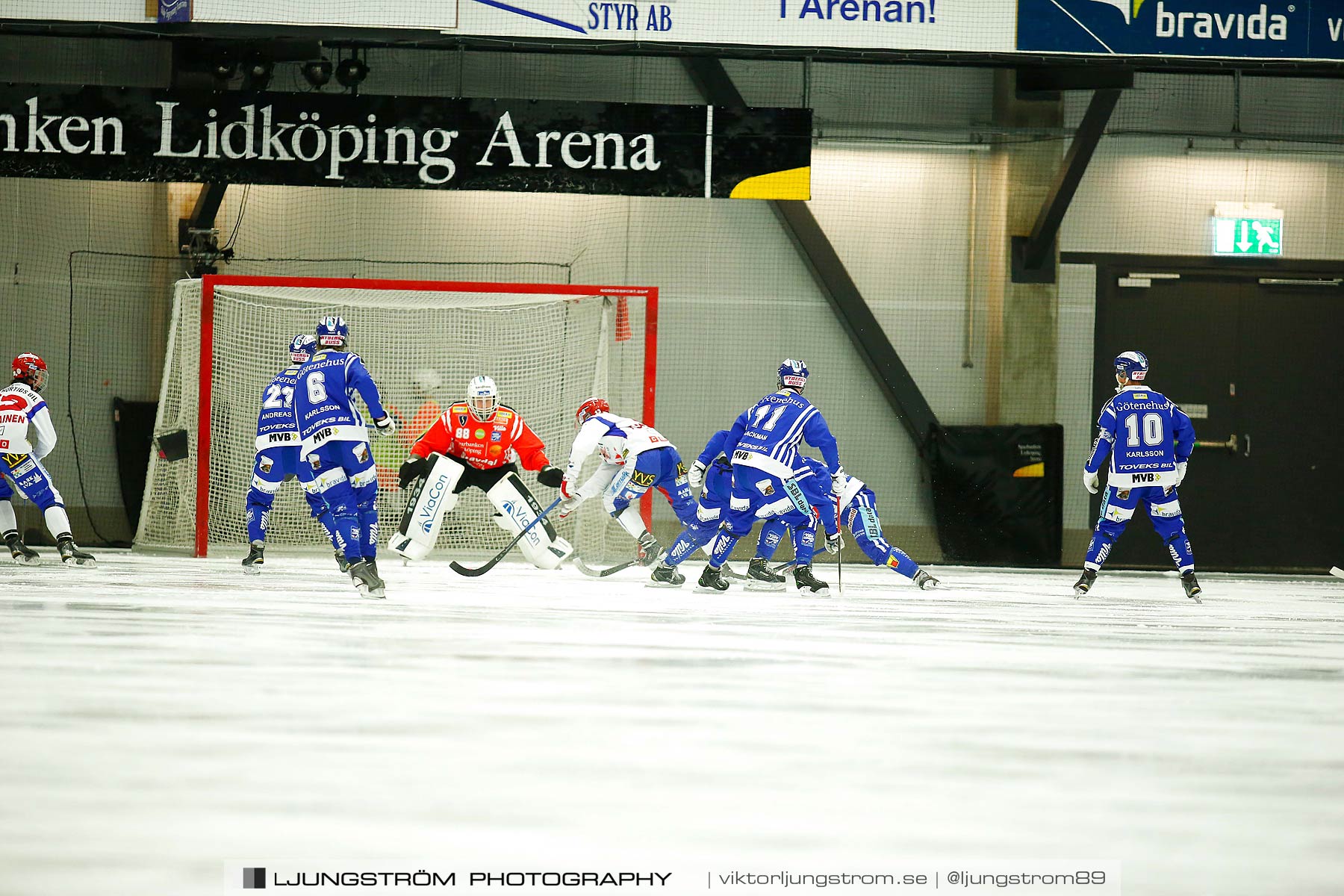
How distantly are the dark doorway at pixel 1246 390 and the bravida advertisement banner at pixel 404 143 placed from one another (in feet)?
12.4

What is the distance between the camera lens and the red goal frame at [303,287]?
880 cm

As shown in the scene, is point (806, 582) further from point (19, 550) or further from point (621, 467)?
point (19, 550)

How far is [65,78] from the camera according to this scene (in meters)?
10.6

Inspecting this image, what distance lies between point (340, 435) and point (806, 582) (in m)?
2.65

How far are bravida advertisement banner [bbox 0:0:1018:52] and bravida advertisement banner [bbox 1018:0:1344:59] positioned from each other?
310mm

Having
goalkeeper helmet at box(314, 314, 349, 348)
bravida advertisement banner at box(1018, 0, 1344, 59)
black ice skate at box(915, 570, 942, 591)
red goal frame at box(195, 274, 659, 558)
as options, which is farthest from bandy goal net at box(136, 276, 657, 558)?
Answer: bravida advertisement banner at box(1018, 0, 1344, 59)

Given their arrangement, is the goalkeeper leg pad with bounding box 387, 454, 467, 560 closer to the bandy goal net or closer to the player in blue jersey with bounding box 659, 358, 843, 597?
the bandy goal net

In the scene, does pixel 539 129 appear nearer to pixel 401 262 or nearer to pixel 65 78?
pixel 401 262

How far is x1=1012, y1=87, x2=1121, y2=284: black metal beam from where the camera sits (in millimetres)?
10133

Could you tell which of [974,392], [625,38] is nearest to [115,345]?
[625,38]

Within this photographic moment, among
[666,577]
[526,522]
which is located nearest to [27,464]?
[526,522]

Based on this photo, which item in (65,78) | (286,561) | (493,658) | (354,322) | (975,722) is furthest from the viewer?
(65,78)

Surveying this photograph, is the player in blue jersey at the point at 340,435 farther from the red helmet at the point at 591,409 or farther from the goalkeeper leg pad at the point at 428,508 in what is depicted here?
the red helmet at the point at 591,409

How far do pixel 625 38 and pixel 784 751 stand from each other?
6.75 m
